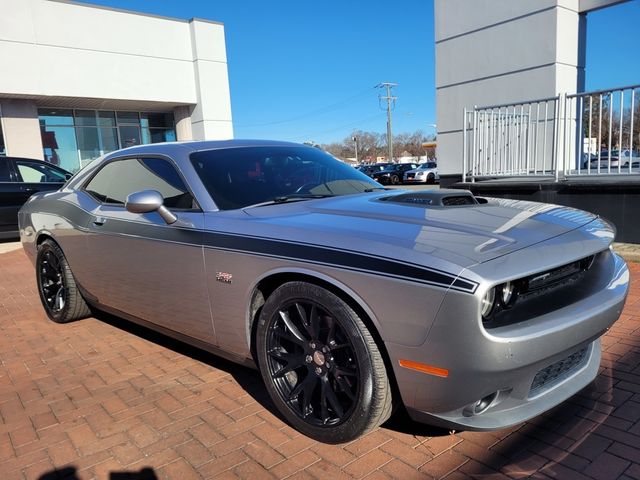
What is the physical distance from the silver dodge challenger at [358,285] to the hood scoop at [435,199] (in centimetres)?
1

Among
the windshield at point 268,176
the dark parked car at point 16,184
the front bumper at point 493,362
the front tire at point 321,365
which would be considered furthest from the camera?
the dark parked car at point 16,184

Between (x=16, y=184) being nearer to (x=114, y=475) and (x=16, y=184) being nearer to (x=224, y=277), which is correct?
(x=224, y=277)

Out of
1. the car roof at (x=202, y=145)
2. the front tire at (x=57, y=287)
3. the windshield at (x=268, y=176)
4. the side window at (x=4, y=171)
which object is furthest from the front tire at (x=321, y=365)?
the side window at (x=4, y=171)

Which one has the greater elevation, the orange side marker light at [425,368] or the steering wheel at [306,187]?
the steering wheel at [306,187]

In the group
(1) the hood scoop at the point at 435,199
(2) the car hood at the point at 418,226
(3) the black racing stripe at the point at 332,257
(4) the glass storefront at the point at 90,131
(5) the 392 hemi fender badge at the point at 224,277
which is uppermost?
(4) the glass storefront at the point at 90,131

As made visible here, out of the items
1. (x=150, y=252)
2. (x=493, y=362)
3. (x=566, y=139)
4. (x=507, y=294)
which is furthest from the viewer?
(x=566, y=139)

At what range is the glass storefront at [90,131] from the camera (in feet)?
62.7

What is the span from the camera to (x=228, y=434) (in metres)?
2.71

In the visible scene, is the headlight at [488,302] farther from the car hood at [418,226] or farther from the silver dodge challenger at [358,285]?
the car hood at [418,226]

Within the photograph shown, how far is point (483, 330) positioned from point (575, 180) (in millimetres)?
5916

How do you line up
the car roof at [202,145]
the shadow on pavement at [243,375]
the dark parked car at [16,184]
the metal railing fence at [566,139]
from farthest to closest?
1. the dark parked car at [16,184]
2. the metal railing fence at [566,139]
3. the car roof at [202,145]
4. the shadow on pavement at [243,375]

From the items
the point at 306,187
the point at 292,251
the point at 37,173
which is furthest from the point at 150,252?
the point at 37,173

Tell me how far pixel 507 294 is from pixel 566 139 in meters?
5.95

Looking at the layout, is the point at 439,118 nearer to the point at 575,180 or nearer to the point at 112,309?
the point at 575,180
